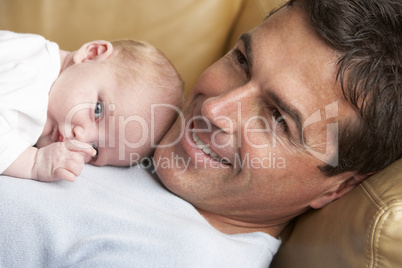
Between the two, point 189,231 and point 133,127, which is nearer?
point 189,231

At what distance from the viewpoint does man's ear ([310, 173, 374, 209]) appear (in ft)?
3.93

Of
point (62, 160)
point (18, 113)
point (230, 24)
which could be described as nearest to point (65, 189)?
point (62, 160)

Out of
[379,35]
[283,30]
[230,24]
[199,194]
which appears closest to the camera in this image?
[379,35]

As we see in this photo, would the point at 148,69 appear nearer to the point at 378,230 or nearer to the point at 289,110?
the point at 289,110

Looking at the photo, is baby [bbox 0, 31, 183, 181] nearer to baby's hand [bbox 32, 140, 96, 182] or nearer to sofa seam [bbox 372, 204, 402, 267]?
baby's hand [bbox 32, 140, 96, 182]

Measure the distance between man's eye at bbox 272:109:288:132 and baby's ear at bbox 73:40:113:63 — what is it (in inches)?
20.9

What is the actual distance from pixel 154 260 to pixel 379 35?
0.71 meters

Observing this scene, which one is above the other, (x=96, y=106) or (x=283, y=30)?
(x=283, y=30)

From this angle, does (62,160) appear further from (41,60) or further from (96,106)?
(41,60)

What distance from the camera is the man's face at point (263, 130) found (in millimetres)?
1090

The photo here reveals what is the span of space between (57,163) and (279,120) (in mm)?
544

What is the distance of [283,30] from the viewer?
116cm

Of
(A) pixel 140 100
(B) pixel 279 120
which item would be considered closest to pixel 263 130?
(B) pixel 279 120

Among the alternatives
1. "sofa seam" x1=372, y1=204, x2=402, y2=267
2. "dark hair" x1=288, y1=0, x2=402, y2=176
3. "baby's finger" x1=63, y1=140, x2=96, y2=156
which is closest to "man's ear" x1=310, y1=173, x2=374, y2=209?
"dark hair" x1=288, y1=0, x2=402, y2=176
